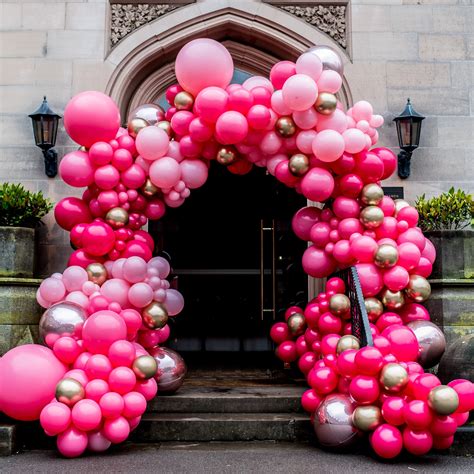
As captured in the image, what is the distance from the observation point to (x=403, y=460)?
496cm

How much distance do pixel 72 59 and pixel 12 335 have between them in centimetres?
373

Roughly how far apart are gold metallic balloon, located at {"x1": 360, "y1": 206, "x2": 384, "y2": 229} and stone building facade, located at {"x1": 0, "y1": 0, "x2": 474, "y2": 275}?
1929 millimetres

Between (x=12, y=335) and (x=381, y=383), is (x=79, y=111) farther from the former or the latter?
(x=381, y=383)

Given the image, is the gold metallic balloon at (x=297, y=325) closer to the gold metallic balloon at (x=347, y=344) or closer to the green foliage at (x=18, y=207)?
the gold metallic balloon at (x=347, y=344)

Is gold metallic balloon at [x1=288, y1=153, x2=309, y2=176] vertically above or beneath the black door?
above

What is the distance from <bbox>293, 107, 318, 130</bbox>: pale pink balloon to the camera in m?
5.70

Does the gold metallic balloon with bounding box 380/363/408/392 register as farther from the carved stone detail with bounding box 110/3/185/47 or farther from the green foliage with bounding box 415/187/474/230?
the carved stone detail with bounding box 110/3/185/47

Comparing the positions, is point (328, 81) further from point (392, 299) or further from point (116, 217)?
point (116, 217)

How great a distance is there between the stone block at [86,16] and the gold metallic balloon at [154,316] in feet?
13.5

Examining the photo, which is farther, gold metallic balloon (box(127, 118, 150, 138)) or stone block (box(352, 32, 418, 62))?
stone block (box(352, 32, 418, 62))

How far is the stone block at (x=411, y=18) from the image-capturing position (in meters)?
7.98

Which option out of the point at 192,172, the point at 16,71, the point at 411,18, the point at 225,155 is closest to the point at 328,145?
the point at 225,155

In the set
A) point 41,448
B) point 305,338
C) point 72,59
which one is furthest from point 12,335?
point 72,59

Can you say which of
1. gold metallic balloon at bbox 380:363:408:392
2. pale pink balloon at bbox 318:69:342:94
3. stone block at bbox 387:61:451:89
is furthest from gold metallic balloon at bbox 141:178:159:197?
stone block at bbox 387:61:451:89
